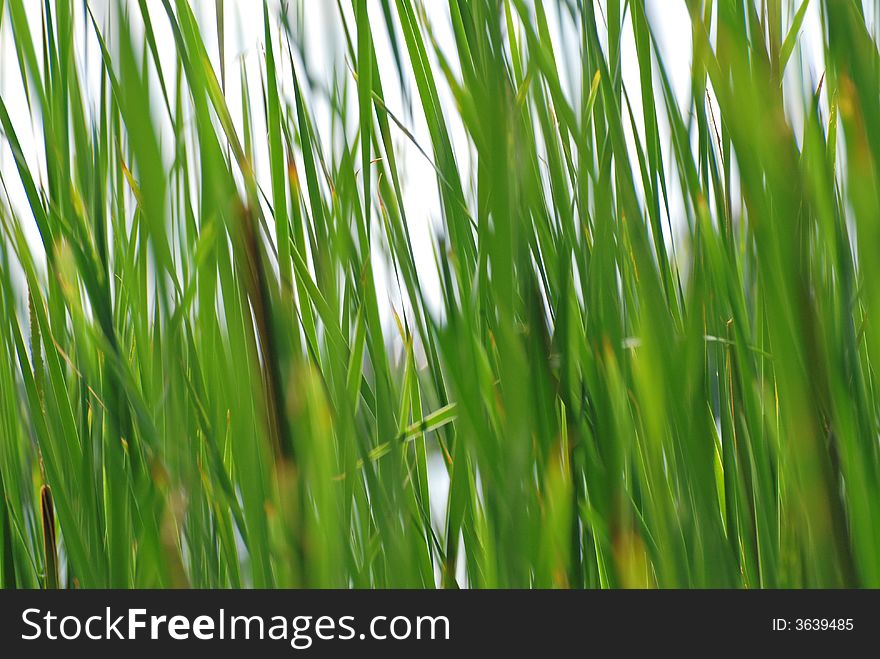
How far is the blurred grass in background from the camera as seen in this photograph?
26 cm

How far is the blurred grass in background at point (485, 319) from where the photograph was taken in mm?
259

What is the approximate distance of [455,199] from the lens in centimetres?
32

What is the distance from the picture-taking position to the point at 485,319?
0.33 metres

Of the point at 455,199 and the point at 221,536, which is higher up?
the point at 455,199

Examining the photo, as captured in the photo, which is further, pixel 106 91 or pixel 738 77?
pixel 106 91

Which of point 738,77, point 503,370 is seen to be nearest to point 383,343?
point 503,370

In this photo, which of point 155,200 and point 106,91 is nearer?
point 155,200
